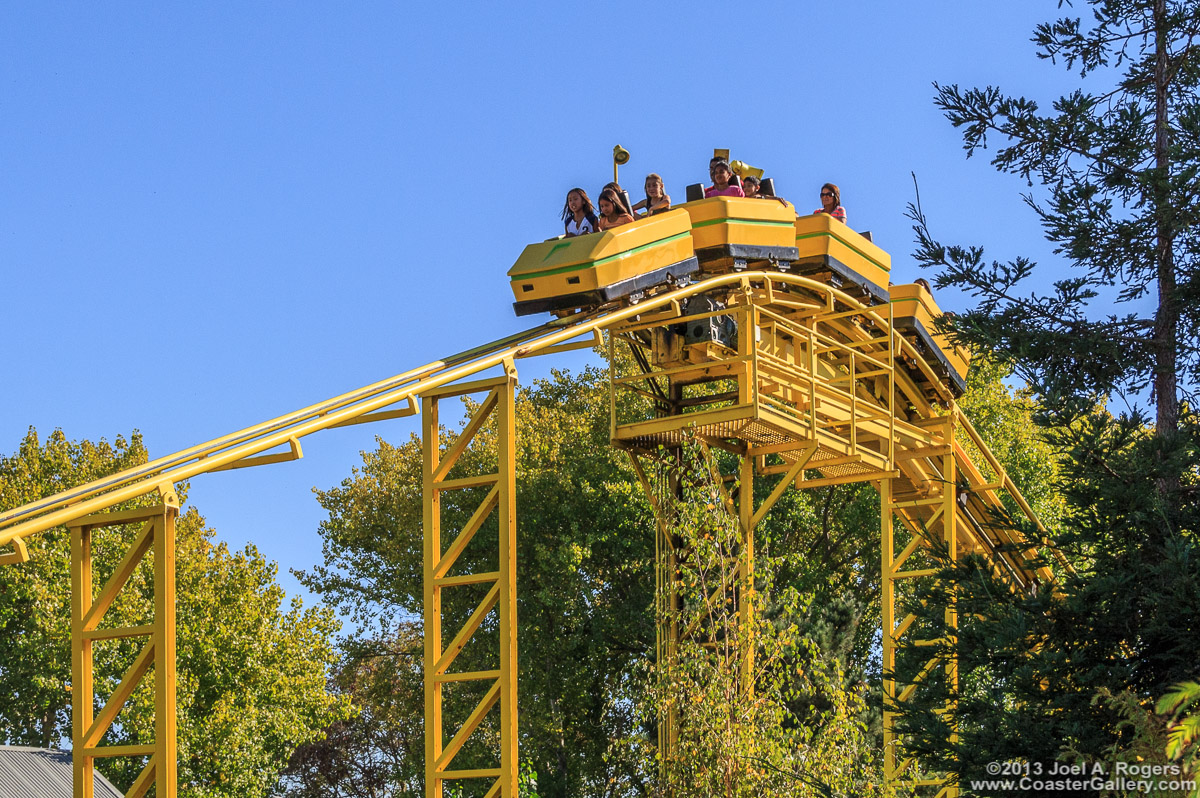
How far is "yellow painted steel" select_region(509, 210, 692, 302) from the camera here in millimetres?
11469

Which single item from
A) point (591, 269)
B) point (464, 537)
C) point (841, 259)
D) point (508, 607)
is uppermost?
point (841, 259)

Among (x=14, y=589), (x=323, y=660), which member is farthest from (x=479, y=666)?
(x=14, y=589)

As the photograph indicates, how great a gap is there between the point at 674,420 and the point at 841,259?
273cm

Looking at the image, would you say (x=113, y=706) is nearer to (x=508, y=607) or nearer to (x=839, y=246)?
(x=508, y=607)

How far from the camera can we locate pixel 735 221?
1279cm

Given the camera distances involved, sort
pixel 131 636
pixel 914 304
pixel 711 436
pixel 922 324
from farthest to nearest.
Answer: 1. pixel 922 324
2. pixel 914 304
3. pixel 711 436
4. pixel 131 636

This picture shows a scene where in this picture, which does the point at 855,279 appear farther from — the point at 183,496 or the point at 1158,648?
the point at 183,496

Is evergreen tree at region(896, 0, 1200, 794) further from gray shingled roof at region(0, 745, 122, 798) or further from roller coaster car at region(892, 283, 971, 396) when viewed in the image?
gray shingled roof at region(0, 745, 122, 798)

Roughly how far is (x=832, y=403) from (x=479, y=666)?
47.1 ft

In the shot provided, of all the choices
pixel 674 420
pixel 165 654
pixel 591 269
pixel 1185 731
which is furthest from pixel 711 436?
pixel 1185 731

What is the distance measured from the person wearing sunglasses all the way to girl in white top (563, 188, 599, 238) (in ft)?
10.3

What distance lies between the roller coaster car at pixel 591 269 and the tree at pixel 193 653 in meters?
16.1

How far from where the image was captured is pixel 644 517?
998 inches

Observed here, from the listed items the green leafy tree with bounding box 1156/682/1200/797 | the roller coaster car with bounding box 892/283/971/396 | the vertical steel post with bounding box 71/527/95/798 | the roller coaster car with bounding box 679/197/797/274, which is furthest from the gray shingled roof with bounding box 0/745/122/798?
the green leafy tree with bounding box 1156/682/1200/797
